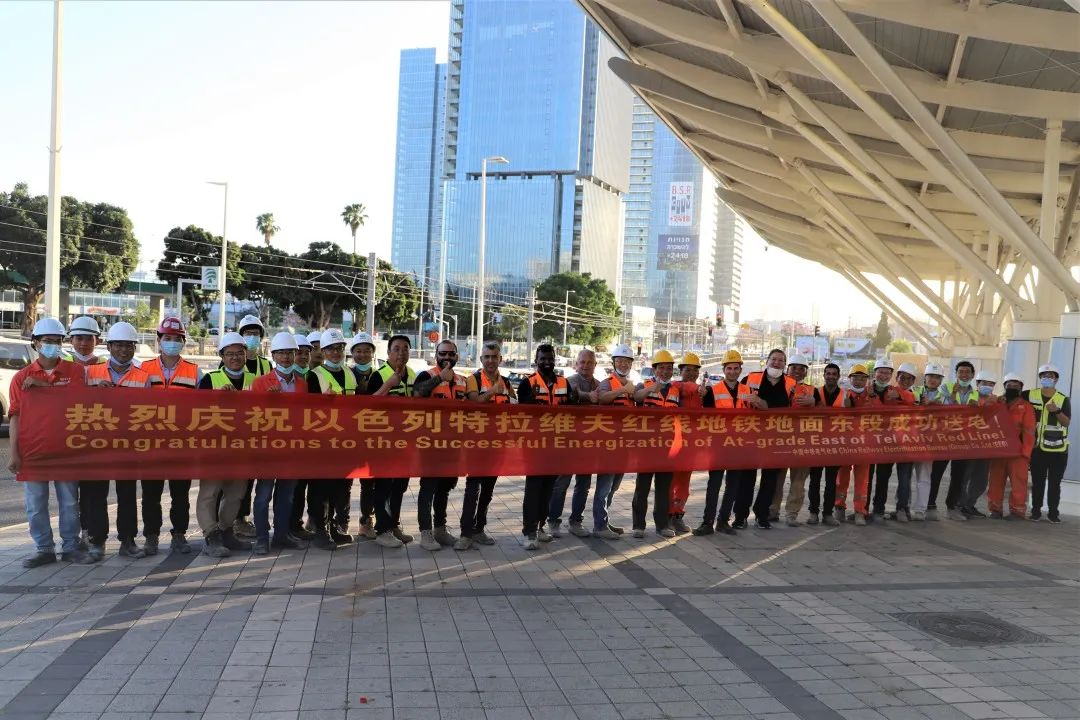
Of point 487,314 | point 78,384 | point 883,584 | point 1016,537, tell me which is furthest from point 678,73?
point 487,314

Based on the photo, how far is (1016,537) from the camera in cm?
908

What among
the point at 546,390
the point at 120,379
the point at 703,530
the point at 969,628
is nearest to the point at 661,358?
the point at 546,390

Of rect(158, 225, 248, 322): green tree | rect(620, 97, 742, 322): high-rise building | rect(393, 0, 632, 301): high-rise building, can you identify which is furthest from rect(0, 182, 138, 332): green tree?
rect(620, 97, 742, 322): high-rise building

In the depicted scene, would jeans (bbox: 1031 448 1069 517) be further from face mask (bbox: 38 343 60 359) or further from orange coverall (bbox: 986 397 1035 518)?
face mask (bbox: 38 343 60 359)

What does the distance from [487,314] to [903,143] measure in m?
86.4

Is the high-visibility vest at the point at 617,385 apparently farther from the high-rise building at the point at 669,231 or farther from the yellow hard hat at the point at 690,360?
the high-rise building at the point at 669,231

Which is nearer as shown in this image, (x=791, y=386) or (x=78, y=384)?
(x=78, y=384)

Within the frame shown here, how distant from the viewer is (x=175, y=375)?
6.70m

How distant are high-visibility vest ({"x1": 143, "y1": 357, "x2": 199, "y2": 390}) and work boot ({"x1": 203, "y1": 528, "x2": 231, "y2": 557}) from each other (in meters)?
1.17

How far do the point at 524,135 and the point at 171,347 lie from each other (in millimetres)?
133774

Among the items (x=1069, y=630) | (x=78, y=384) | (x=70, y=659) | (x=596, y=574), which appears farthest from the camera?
(x=596, y=574)

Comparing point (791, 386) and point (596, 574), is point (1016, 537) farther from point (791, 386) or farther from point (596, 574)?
point (596, 574)

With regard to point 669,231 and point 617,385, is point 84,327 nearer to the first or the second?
point 617,385

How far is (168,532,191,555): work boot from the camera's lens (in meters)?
6.66
